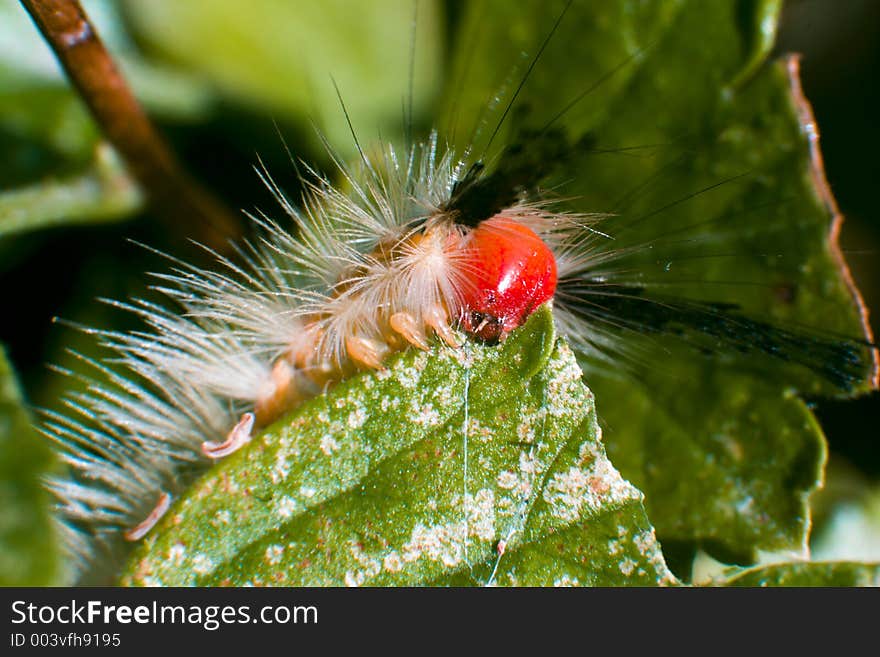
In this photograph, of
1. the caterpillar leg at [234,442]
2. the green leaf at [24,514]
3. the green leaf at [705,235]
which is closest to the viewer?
the green leaf at [24,514]

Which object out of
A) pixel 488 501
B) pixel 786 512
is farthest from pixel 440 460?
pixel 786 512

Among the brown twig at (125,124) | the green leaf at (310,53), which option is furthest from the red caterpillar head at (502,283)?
the green leaf at (310,53)

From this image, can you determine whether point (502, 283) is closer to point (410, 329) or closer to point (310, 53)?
point (410, 329)

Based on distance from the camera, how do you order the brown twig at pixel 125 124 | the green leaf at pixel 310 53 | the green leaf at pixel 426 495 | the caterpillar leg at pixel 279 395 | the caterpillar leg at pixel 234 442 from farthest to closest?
the green leaf at pixel 310 53 < the caterpillar leg at pixel 279 395 < the brown twig at pixel 125 124 < the caterpillar leg at pixel 234 442 < the green leaf at pixel 426 495

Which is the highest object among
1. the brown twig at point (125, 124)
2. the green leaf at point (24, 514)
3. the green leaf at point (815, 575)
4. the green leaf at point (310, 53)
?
the green leaf at point (310, 53)

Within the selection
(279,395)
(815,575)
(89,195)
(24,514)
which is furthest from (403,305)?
(89,195)

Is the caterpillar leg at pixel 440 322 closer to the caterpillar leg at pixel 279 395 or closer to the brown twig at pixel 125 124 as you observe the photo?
the caterpillar leg at pixel 279 395
